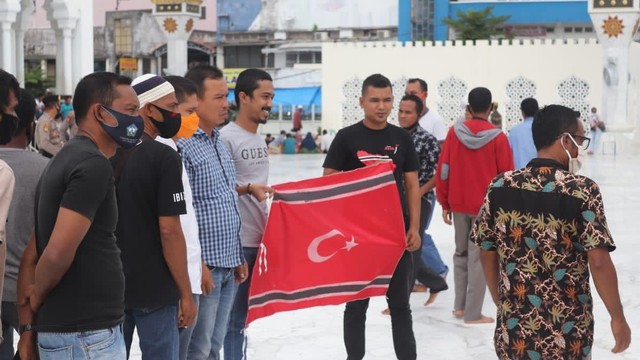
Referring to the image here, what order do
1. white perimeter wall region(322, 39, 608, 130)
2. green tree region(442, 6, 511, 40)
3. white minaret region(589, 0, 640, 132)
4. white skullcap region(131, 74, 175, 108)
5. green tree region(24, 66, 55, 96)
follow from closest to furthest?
white skullcap region(131, 74, 175, 108) < white minaret region(589, 0, 640, 132) < white perimeter wall region(322, 39, 608, 130) < green tree region(24, 66, 55, 96) < green tree region(442, 6, 511, 40)

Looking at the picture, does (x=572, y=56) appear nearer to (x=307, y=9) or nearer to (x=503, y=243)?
(x=307, y=9)

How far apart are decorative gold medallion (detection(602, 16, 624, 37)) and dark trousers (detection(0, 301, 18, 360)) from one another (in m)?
22.4

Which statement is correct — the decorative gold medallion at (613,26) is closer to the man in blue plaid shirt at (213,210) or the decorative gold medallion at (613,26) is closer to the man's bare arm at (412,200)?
the man's bare arm at (412,200)

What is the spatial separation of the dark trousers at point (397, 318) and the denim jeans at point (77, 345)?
2.17 m

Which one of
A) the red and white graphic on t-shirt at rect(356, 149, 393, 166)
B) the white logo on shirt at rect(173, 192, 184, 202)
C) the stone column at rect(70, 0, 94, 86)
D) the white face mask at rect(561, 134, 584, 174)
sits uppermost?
the stone column at rect(70, 0, 94, 86)

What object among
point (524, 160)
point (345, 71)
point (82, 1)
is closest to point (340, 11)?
point (345, 71)

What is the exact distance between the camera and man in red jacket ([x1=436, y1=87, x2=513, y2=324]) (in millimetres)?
6055

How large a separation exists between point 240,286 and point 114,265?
1.78 meters

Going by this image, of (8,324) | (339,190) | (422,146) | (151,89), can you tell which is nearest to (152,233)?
(151,89)

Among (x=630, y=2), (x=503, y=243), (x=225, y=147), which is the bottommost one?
(x=503, y=243)

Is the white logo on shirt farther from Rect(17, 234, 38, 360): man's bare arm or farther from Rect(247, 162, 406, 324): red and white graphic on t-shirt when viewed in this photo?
Rect(247, 162, 406, 324): red and white graphic on t-shirt

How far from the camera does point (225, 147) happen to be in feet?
14.0

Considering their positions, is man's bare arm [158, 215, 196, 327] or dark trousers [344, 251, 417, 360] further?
dark trousers [344, 251, 417, 360]

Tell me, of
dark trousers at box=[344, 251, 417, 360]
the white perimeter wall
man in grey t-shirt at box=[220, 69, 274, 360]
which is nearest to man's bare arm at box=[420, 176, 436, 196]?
dark trousers at box=[344, 251, 417, 360]
